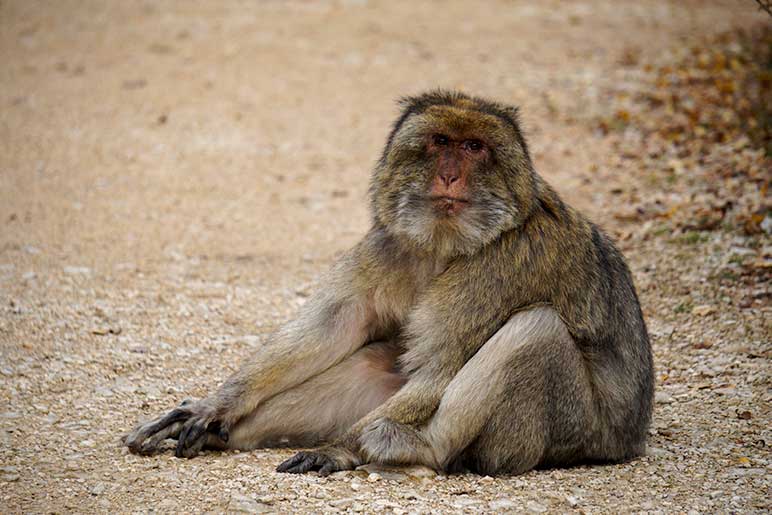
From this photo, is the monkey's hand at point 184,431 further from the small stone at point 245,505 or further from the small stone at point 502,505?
the small stone at point 502,505

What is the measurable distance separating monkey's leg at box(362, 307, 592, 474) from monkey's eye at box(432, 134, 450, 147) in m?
0.82

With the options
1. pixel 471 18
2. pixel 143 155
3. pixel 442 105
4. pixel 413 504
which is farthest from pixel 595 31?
pixel 413 504

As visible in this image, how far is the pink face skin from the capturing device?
13.7 ft

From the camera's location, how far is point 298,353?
4602 millimetres

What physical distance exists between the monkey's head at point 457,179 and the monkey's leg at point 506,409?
0.45m

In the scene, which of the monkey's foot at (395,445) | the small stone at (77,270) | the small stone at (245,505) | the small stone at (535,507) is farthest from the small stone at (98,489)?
the small stone at (77,270)

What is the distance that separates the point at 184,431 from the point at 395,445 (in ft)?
3.32

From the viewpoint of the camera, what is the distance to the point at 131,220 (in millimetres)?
8219

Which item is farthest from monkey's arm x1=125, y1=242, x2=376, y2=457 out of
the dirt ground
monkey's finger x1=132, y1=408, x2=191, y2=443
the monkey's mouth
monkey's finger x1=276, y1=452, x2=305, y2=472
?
the monkey's mouth

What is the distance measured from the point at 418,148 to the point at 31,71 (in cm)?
885

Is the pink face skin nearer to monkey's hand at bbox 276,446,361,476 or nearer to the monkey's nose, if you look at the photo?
the monkey's nose

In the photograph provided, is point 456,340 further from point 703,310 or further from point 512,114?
point 703,310

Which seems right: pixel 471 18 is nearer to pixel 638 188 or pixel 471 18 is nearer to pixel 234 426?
pixel 638 188

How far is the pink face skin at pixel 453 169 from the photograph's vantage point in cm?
418
